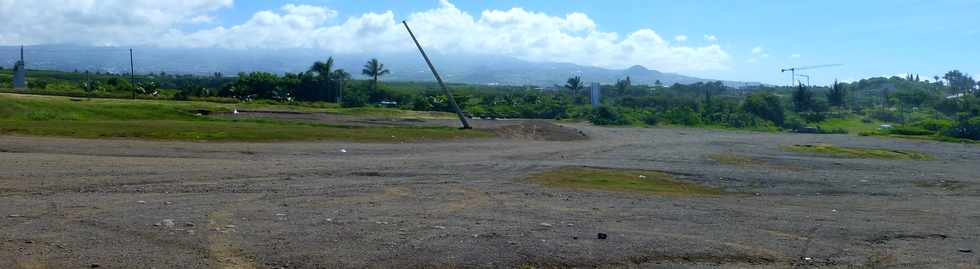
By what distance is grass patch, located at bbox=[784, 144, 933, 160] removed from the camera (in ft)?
125

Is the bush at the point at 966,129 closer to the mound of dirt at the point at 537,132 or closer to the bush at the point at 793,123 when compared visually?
the bush at the point at 793,123

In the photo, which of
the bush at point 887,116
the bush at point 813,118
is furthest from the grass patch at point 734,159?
the bush at point 887,116

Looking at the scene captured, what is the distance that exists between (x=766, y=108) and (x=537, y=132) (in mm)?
43744

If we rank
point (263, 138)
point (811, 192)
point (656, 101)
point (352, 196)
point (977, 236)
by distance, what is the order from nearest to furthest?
1. point (977, 236)
2. point (352, 196)
3. point (811, 192)
4. point (263, 138)
5. point (656, 101)

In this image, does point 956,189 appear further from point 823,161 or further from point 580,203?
point 580,203

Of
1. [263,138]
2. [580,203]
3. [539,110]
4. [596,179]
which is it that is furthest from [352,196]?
[539,110]

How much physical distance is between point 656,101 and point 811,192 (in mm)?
77137

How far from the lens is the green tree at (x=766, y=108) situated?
7844 centimetres

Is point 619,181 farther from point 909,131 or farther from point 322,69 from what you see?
point 322,69

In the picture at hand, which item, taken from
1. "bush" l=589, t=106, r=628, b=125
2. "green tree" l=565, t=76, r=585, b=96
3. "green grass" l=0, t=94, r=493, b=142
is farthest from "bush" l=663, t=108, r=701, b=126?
"green tree" l=565, t=76, r=585, b=96

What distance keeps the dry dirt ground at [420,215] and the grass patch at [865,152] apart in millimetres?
11249

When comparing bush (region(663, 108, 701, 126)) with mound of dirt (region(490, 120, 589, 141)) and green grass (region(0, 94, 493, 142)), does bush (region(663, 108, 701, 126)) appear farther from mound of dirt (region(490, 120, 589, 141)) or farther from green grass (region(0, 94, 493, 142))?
green grass (region(0, 94, 493, 142))

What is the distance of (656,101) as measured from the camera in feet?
320

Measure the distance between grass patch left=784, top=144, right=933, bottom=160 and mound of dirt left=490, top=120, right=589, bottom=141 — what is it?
36.4 ft
